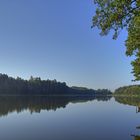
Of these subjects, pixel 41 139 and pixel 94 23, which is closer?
pixel 94 23

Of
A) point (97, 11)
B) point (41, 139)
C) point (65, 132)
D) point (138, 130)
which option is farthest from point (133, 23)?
point (138, 130)

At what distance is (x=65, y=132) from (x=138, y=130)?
33.9 feet

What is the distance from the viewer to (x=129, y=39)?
16141 millimetres

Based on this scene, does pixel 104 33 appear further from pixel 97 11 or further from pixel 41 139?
pixel 41 139

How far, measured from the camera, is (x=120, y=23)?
14180 mm

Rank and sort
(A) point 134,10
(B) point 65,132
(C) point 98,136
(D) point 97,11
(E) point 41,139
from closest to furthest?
(A) point 134,10 → (D) point 97,11 → (E) point 41,139 → (C) point 98,136 → (B) point 65,132

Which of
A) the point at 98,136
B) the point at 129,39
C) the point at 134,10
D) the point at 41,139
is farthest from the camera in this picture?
the point at 98,136

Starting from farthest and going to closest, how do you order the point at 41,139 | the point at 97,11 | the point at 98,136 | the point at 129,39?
1. the point at 98,136
2. the point at 41,139
3. the point at 129,39
4. the point at 97,11

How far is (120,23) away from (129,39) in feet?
7.14

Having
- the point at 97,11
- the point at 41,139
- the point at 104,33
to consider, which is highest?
the point at 97,11

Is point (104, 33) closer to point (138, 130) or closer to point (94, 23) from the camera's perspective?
point (94, 23)

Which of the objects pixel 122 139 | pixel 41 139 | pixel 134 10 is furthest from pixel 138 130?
pixel 134 10

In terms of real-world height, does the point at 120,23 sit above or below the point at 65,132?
above

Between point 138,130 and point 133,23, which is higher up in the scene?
point 133,23
